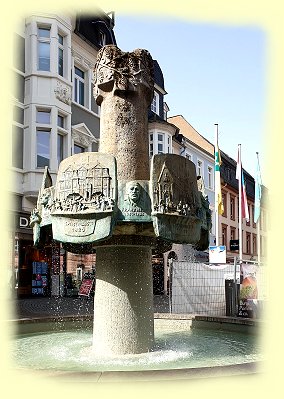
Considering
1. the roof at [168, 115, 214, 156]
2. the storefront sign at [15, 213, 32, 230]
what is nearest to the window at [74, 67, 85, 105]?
the storefront sign at [15, 213, 32, 230]

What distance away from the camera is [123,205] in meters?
6.35

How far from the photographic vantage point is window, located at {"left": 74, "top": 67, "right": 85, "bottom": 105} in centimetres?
2523

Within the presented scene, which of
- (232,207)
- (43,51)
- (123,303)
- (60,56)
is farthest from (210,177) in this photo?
(123,303)

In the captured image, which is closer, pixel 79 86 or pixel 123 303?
pixel 123 303

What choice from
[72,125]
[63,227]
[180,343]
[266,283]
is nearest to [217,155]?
[72,125]

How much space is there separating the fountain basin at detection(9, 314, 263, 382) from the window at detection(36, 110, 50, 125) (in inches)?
517

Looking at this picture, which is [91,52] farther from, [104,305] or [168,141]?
[104,305]

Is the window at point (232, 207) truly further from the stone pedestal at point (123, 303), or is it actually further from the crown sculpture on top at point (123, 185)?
the stone pedestal at point (123, 303)

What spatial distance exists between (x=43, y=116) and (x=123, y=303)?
16.6 m

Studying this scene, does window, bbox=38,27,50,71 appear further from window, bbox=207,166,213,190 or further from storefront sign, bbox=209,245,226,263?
window, bbox=207,166,213,190

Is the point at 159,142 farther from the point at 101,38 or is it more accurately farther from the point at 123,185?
the point at 123,185

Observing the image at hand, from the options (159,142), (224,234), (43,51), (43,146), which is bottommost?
(224,234)

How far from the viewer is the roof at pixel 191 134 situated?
46656 millimetres

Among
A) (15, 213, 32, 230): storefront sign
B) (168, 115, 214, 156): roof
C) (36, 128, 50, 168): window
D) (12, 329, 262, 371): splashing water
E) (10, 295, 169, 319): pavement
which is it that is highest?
(168, 115, 214, 156): roof
